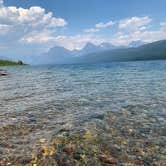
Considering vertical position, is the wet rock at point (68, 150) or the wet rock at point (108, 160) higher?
the wet rock at point (68, 150)

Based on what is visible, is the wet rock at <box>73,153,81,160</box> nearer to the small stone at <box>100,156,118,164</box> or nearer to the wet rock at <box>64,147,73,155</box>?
the wet rock at <box>64,147,73,155</box>

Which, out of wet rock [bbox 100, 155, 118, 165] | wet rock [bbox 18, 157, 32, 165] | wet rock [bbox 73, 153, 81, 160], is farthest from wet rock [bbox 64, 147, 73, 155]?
wet rock [bbox 18, 157, 32, 165]

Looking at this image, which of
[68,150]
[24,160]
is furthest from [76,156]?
[24,160]

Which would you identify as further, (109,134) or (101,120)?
(101,120)

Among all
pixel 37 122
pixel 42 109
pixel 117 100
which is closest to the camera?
pixel 37 122

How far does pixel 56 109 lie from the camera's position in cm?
1622

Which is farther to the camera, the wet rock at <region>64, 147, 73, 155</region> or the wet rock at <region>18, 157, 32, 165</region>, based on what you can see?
the wet rock at <region>64, 147, 73, 155</region>

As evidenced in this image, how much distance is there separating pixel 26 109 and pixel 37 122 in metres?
3.86

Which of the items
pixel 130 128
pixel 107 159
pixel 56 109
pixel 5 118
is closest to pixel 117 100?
pixel 56 109

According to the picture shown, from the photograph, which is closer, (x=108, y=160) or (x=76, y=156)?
(x=108, y=160)

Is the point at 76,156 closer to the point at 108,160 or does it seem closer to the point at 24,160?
the point at 108,160

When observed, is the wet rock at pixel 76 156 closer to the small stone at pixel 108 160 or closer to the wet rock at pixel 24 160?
the small stone at pixel 108 160

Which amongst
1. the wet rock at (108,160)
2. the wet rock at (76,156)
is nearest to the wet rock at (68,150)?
the wet rock at (76,156)

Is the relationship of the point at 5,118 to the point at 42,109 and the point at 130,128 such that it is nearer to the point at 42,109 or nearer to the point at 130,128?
the point at 42,109
